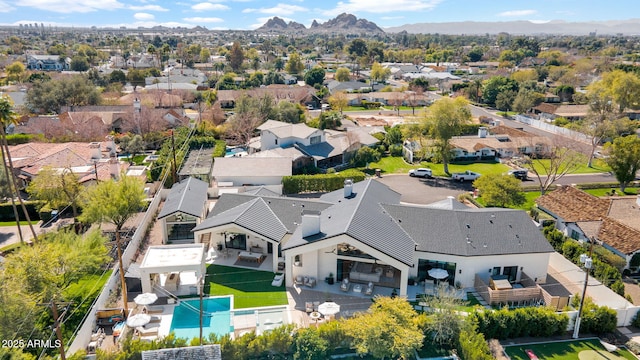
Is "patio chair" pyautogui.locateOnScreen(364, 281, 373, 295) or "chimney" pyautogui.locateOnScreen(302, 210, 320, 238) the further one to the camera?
"chimney" pyautogui.locateOnScreen(302, 210, 320, 238)

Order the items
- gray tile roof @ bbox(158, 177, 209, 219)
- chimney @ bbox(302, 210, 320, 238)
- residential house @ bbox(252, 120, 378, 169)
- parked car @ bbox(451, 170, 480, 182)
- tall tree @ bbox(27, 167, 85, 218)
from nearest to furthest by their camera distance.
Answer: chimney @ bbox(302, 210, 320, 238) → gray tile roof @ bbox(158, 177, 209, 219) → tall tree @ bbox(27, 167, 85, 218) → parked car @ bbox(451, 170, 480, 182) → residential house @ bbox(252, 120, 378, 169)

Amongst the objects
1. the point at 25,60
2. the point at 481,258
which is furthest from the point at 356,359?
the point at 25,60

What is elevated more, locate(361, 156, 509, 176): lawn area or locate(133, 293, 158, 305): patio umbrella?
locate(133, 293, 158, 305): patio umbrella

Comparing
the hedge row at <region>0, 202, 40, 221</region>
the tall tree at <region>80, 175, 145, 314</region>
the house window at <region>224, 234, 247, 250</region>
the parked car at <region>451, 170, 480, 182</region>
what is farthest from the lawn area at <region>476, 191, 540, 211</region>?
the hedge row at <region>0, 202, 40, 221</region>

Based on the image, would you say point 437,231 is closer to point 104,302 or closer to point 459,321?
point 459,321

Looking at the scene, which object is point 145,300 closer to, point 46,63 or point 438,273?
point 438,273

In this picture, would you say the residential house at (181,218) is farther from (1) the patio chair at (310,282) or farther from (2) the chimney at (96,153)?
(2) the chimney at (96,153)

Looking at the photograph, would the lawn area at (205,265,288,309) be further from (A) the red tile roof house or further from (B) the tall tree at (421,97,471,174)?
(B) the tall tree at (421,97,471,174)
